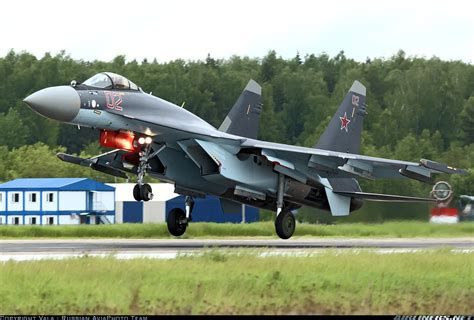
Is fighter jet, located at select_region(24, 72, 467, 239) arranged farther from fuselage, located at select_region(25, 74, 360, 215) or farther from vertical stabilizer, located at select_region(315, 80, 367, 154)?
vertical stabilizer, located at select_region(315, 80, 367, 154)

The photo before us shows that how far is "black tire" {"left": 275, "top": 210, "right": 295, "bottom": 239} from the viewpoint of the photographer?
23.9 metres

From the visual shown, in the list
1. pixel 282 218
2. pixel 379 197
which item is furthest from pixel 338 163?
pixel 379 197

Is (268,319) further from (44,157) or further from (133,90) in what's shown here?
(44,157)

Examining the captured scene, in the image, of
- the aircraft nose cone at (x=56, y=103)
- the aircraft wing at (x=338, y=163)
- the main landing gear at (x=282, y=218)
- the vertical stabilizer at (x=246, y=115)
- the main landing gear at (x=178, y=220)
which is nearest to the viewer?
the aircraft nose cone at (x=56, y=103)

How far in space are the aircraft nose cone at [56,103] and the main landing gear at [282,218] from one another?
5504 millimetres

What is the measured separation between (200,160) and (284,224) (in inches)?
105

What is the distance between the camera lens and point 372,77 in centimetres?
7850

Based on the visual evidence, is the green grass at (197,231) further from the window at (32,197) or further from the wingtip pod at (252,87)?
the window at (32,197)

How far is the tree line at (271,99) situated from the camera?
57.4 m

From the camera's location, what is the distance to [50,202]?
1636 inches

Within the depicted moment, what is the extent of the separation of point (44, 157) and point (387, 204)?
1093 inches

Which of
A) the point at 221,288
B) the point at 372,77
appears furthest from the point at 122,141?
the point at 372,77

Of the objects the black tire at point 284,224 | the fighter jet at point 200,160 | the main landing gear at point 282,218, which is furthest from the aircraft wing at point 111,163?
the black tire at point 284,224

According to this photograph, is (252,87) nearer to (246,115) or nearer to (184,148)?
(246,115)
